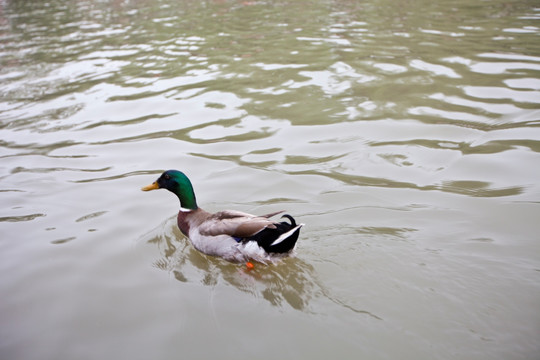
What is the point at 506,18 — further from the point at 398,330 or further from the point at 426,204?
the point at 398,330

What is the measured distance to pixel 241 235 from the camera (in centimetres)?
412

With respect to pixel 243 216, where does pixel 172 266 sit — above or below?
below

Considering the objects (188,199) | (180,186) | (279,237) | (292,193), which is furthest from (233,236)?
(292,193)

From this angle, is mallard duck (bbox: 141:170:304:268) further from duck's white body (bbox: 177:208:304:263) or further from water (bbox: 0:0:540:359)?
water (bbox: 0:0:540:359)

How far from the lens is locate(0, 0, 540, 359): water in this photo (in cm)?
332

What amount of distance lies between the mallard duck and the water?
0.15 m

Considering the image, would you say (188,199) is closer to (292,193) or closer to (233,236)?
(233,236)

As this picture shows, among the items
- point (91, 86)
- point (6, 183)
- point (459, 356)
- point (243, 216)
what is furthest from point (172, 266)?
point (91, 86)

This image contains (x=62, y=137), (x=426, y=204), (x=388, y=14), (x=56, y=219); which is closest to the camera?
(x=426, y=204)

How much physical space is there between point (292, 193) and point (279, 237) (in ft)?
4.43

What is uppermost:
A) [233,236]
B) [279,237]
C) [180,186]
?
[180,186]

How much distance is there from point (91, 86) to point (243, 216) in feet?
21.4

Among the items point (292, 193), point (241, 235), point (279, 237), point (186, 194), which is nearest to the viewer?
point (279, 237)

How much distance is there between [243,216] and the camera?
4.30 meters
